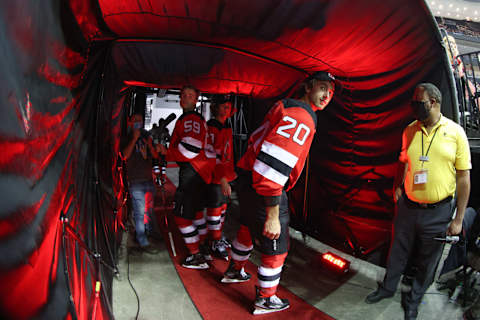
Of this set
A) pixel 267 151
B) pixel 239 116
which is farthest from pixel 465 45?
pixel 267 151

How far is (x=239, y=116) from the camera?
6145 millimetres

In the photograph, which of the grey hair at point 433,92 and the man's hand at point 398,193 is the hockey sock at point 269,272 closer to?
the man's hand at point 398,193

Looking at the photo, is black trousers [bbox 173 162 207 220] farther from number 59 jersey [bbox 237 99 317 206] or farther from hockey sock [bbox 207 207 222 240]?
number 59 jersey [bbox 237 99 317 206]

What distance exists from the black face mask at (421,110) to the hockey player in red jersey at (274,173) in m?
0.70

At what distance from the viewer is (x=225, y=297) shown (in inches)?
103

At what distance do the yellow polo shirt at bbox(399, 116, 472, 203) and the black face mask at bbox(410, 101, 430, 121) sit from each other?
0.09 metres

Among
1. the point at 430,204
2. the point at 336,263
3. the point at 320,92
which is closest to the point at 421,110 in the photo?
the point at 430,204

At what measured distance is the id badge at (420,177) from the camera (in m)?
2.22

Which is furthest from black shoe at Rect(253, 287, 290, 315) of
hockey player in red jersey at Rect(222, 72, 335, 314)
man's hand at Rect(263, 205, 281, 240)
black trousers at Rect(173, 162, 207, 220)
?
black trousers at Rect(173, 162, 207, 220)

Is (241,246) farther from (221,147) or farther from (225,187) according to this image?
(221,147)

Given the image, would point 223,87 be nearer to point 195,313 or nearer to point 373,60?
point 373,60

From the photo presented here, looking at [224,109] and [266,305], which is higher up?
[224,109]

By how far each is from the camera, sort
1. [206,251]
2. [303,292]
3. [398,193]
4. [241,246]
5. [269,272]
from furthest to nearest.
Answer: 1. [206,251]
2. [303,292]
3. [241,246]
4. [398,193]
5. [269,272]

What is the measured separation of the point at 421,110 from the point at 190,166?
2.26 m
